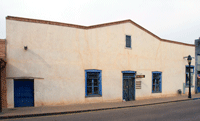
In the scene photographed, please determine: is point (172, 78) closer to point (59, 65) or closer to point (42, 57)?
point (59, 65)

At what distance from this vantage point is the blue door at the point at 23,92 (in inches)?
375

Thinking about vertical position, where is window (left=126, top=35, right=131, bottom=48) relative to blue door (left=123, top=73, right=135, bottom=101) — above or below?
above

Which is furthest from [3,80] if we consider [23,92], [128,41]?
[128,41]

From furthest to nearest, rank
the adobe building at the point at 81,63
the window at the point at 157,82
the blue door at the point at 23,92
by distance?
the window at the point at 157,82, the adobe building at the point at 81,63, the blue door at the point at 23,92

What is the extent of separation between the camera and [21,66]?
9.59 metres

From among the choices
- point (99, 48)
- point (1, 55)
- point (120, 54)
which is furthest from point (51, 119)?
point (120, 54)

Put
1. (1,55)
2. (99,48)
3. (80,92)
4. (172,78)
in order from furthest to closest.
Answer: (172,78), (99,48), (80,92), (1,55)

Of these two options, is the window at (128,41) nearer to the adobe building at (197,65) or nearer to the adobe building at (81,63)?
the adobe building at (81,63)

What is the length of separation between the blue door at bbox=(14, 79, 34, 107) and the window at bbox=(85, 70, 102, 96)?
12.7 ft

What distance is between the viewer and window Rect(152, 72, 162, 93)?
14.6 metres

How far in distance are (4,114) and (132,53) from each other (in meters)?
10.3

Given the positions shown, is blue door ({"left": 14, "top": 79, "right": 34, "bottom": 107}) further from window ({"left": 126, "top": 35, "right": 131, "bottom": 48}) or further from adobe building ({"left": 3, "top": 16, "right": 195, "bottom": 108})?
window ({"left": 126, "top": 35, "right": 131, "bottom": 48})

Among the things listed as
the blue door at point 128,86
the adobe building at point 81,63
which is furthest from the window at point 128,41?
the blue door at point 128,86

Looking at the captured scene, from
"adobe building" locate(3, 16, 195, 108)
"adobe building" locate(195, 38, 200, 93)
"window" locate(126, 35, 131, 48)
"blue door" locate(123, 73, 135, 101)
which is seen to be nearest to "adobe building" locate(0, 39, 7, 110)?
"adobe building" locate(3, 16, 195, 108)
